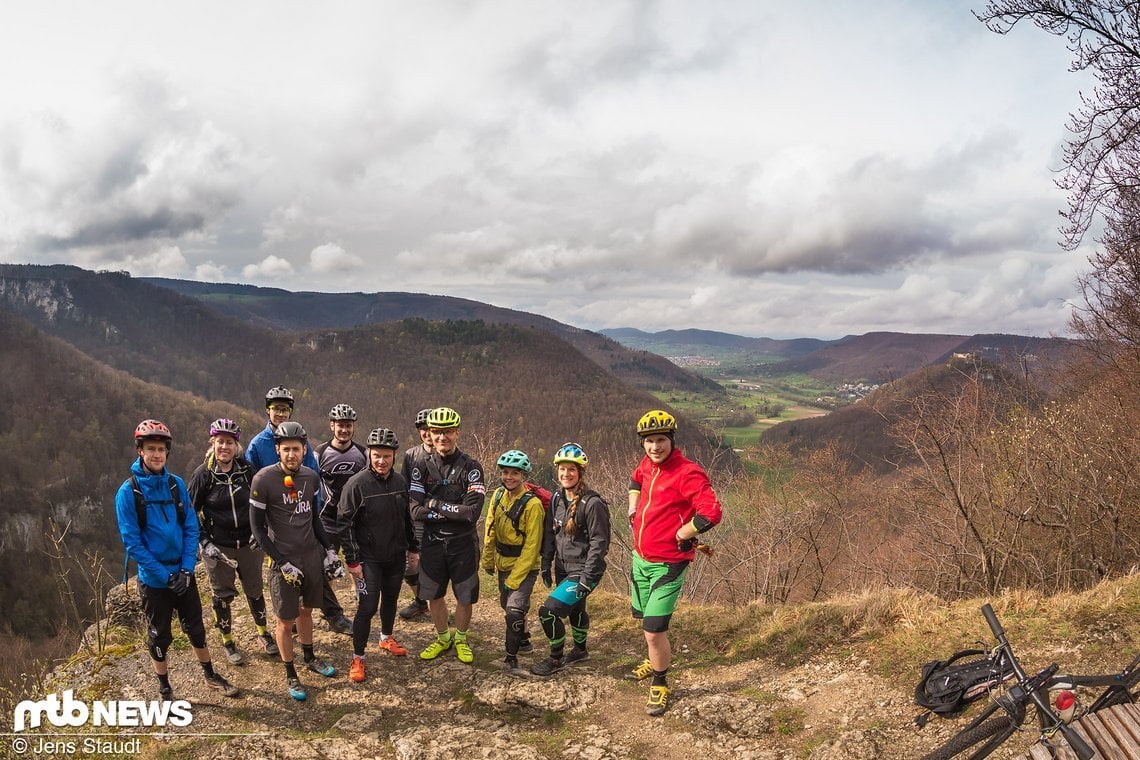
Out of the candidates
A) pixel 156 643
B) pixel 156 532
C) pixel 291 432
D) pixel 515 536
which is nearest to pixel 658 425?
pixel 515 536

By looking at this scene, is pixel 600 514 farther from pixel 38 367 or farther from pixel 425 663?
pixel 38 367

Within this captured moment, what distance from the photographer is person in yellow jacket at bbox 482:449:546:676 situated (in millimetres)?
6027

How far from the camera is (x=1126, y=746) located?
109 inches

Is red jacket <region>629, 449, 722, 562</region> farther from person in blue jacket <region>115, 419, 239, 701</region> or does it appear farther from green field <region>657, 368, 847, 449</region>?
green field <region>657, 368, 847, 449</region>

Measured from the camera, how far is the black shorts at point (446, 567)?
6.15 m

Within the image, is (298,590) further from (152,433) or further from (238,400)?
(238,400)

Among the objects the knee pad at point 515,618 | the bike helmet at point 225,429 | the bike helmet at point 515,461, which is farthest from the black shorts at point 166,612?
the bike helmet at point 515,461

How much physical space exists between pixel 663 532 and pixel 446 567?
8.10 feet

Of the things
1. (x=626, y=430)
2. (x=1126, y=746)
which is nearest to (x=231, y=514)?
(x=1126, y=746)

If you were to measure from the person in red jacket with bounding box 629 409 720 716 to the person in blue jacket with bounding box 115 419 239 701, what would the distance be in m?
4.28

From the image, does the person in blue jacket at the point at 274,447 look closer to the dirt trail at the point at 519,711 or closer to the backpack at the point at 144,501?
the dirt trail at the point at 519,711

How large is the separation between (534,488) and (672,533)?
1.66 m

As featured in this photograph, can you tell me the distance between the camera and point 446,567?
20.3 ft

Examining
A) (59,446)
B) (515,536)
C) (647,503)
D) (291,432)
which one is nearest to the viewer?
(647,503)
